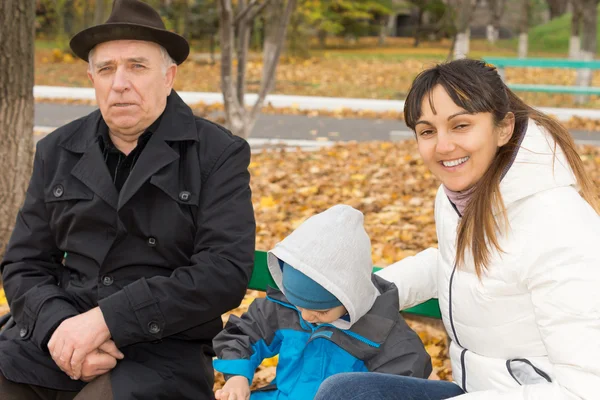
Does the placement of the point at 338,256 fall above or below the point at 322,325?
above

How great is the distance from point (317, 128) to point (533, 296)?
11.1 m

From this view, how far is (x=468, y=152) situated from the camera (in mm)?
2271

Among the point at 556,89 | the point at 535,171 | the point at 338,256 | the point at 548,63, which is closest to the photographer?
the point at 535,171

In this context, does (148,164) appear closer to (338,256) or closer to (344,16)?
(338,256)

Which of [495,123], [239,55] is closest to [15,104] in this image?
[495,123]

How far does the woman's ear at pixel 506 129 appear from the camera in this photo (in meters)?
2.28

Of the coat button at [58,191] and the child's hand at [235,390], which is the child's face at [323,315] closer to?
the child's hand at [235,390]

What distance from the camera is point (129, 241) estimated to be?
114 inches

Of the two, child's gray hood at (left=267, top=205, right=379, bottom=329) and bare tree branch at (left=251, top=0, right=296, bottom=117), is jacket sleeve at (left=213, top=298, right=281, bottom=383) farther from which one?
bare tree branch at (left=251, top=0, right=296, bottom=117)

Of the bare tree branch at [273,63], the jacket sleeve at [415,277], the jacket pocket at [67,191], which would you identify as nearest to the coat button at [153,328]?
the jacket pocket at [67,191]

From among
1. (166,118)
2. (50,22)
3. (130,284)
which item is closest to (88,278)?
Answer: (130,284)

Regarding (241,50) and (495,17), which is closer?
(241,50)

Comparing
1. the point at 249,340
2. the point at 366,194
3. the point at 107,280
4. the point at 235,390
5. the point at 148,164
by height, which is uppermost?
the point at 148,164

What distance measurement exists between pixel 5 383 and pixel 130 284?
59 centimetres
